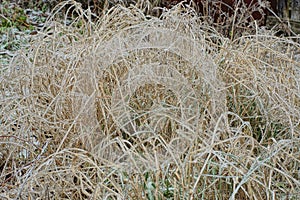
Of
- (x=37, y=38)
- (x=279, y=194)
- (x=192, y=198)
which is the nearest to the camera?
(x=192, y=198)

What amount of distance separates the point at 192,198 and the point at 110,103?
1.07 meters

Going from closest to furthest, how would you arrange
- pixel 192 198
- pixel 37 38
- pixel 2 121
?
pixel 192 198 < pixel 2 121 < pixel 37 38

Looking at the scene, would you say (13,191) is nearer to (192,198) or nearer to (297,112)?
(192,198)

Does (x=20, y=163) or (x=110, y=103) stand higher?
(x=110, y=103)

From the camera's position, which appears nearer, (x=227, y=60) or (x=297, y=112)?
(x=297, y=112)

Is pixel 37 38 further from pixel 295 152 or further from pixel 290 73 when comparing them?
pixel 295 152

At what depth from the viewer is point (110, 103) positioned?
9.53ft

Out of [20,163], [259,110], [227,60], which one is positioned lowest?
[20,163]

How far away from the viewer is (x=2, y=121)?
9.89 feet

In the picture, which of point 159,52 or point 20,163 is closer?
point 20,163

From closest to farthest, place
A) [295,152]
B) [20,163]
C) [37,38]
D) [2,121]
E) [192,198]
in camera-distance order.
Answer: [192,198], [295,152], [20,163], [2,121], [37,38]

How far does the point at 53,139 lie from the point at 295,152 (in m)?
1.30

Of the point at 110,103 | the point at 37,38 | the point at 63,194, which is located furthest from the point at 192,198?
the point at 37,38

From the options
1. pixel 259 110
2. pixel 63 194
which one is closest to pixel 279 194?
pixel 259 110
